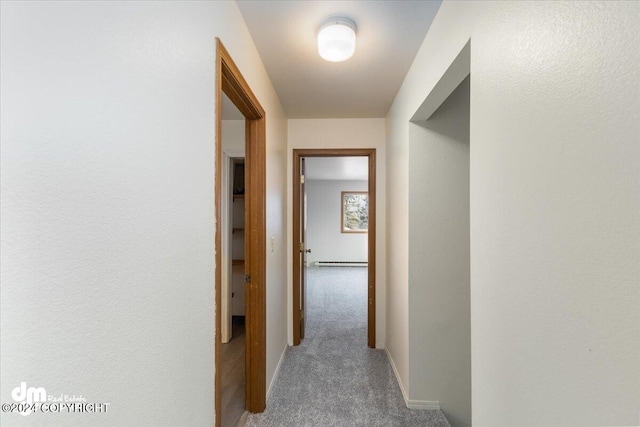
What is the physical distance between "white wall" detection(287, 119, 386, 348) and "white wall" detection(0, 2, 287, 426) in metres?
2.00

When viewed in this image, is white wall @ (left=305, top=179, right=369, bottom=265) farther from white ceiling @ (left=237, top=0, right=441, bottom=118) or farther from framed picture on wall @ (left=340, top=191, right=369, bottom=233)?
white ceiling @ (left=237, top=0, right=441, bottom=118)

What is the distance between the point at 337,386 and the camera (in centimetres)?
230

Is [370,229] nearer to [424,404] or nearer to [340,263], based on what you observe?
[424,404]

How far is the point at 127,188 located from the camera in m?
0.69

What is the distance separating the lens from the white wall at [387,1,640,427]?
1.72 feet

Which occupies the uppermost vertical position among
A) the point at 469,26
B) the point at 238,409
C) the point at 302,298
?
the point at 469,26

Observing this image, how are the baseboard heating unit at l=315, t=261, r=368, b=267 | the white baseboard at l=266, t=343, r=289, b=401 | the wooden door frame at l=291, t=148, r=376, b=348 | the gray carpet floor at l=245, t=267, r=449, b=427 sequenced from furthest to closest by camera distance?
the baseboard heating unit at l=315, t=261, r=368, b=267
the wooden door frame at l=291, t=148, r=376, b=348
the white baseboard at l=266, t=343, r=289, b=401
the gray carpet floor at l=245, t=267, r=449, b=427

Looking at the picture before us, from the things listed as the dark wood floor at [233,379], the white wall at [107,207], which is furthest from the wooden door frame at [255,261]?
the white wall at [107,207]

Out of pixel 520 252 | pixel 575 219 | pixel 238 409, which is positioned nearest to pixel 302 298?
pixel 238 409

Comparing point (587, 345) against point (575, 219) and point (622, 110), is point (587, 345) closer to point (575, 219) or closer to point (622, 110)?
point (575, 219)

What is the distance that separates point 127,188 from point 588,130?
100 centimetres
